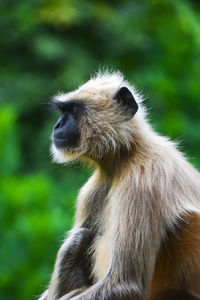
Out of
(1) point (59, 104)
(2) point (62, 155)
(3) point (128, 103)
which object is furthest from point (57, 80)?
(3) point (128, 103)

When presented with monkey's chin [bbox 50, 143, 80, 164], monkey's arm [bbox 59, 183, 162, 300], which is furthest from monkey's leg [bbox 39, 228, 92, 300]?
monkey's chin [bbox 50, 143, 80, 164]

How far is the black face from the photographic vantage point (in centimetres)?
654

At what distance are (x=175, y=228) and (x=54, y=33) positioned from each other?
35.2ft

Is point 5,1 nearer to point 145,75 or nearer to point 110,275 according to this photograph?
point 145,75

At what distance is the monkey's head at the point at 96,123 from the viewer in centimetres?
645

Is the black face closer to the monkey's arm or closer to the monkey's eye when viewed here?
the monkey's eye

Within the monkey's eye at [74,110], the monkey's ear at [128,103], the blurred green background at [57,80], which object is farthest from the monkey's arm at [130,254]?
the blurred green background at [57,80]

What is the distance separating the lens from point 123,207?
5961mm

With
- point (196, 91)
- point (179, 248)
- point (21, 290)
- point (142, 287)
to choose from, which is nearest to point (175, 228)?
point (179, 248)

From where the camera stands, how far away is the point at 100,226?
253 inches

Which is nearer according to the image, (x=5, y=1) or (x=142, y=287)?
(x=142, y=287)

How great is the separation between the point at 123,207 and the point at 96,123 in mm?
876

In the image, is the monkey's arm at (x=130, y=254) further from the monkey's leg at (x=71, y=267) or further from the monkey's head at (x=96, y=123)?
the monkey's head at (x=96, y=123)

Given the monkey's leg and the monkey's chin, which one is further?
the monkey's chin
